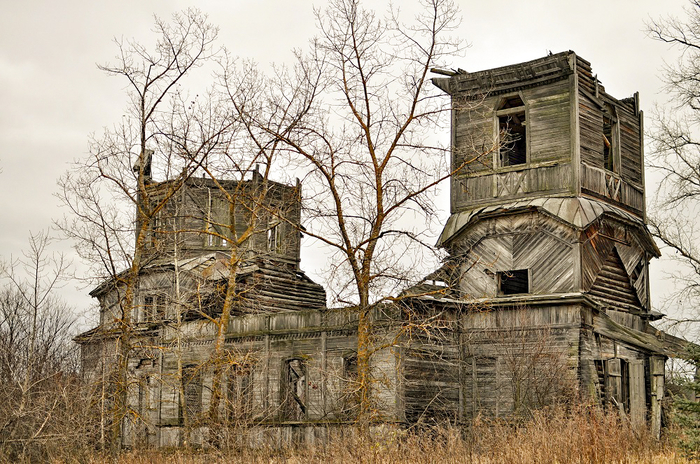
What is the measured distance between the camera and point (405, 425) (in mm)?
21203

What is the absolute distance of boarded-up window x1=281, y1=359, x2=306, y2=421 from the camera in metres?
23.9

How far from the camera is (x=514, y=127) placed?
26.5 m

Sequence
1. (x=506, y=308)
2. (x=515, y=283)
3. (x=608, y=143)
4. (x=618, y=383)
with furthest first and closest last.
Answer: (x=608, y=143), (x=515, y=283), (x=506, y=308), (x=618, y=383)

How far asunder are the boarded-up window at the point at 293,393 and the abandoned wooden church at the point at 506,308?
0.06 meters

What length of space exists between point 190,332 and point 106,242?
8.94 m

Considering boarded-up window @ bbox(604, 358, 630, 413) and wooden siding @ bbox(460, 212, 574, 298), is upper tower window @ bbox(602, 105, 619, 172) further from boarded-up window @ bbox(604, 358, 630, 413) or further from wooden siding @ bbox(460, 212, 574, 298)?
boarded-up window @ bbox(604, 358, 630, 413)

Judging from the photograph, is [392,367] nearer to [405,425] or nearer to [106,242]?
[405,425]

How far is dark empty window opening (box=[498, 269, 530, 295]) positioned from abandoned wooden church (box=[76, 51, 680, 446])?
0.04 m

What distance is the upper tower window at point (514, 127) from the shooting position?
25547 mm

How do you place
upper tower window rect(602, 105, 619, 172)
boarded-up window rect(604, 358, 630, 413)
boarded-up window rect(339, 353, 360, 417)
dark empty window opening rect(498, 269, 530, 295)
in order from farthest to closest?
upper tower window rect(602, 105, 619, 172), dark empty window opening rect(498, 269, 530, 295), boarded-up window rect(604, 358, 630, 413), boarded-up window rect(339, 353, 360, 417)

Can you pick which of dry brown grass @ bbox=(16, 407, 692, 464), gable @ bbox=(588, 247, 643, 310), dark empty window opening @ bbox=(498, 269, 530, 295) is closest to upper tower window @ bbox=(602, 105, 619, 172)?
gable @ bbox=(588, 247, 643, 310)

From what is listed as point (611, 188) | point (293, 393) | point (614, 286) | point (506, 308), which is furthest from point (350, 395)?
point (611, 188)

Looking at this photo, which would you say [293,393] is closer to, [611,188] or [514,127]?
[514,127]

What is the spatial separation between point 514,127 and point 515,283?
16.5 feet
